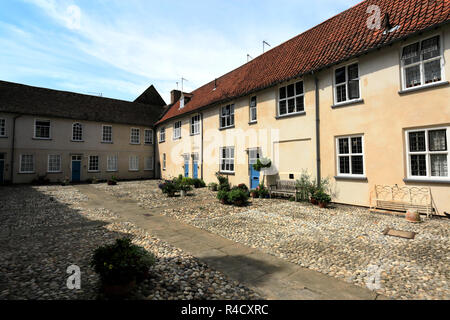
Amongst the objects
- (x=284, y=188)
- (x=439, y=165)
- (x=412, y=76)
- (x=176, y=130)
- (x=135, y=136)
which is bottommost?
(x=284, y=188)

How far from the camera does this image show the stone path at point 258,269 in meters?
3.73

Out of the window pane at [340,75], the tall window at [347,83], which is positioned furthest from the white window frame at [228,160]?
the window pane at [340,75]

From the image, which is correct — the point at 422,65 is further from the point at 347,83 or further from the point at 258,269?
the point at 258,269

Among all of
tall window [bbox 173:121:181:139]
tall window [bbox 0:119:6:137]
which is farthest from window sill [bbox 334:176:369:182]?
tall window [bbox 0:119:6:137]

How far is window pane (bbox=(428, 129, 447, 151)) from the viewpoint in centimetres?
817

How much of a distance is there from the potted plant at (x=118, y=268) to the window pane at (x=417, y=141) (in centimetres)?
1036

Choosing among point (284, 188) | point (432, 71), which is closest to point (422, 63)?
point (432, 71)

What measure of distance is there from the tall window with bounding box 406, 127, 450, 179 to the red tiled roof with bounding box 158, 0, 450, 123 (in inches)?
151

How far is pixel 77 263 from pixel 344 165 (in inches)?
433

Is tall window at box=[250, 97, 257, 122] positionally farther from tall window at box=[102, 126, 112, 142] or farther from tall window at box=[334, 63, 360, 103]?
tall window at box=[102, 126, 112, 142]

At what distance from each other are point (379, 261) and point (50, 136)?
90.1 feet

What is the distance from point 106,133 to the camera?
25625 mm

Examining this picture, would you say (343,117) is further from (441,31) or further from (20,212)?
(20,212)

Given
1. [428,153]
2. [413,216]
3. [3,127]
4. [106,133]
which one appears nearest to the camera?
[413,216]
